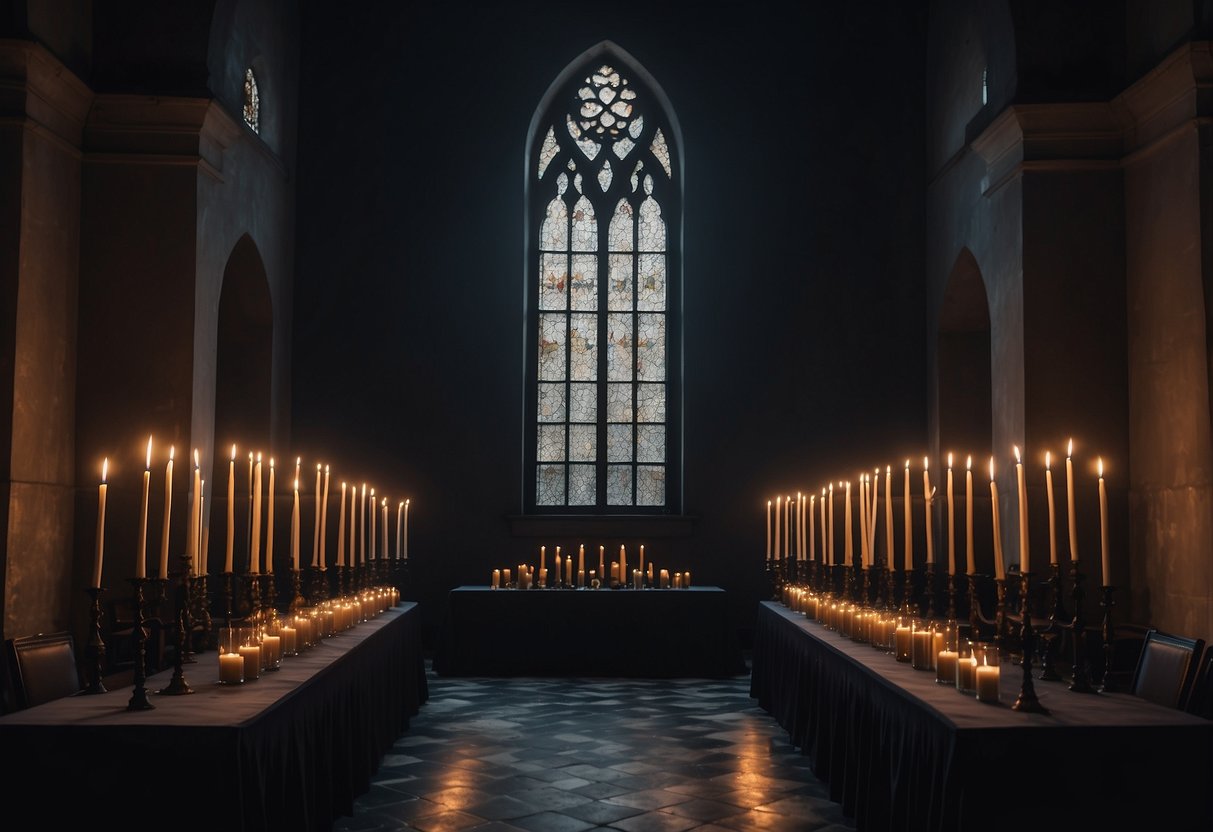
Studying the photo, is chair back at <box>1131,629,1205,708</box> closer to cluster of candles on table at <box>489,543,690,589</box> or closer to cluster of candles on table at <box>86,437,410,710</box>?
cluster of candles on table at <box>86,437,410,710</box>

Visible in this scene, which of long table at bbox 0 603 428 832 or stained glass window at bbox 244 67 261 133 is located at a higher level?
stained glass window at bbox 244 67 261 133

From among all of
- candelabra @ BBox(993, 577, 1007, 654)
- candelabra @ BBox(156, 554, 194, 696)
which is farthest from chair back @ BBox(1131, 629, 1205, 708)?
candelabra @ BBox(156, 554, 194, 696)

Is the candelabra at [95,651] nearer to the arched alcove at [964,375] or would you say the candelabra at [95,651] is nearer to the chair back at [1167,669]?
the chair back at [1167,669]

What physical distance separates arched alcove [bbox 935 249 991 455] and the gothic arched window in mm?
2655

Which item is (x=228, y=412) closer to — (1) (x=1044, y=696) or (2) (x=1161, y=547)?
(2) (x=1161, y=547)

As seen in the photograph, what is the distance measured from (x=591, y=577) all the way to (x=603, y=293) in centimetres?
332

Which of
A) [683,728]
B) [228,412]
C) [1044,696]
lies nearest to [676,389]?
[228,412]

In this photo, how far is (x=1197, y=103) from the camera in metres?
7.42

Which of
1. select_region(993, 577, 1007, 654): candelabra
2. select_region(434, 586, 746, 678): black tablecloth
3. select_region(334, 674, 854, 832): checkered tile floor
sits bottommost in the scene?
select_region(334, 674, 854, 832): checkered tile floor

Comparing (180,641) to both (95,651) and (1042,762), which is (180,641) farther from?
(1042,762)

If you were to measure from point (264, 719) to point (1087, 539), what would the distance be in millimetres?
6401

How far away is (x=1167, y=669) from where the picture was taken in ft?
15.8

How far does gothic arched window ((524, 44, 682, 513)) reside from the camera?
12.5 m

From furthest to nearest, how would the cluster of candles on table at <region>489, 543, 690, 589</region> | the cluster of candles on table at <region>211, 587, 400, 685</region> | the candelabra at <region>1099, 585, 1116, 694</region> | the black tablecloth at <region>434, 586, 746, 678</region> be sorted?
the cluster of candles on table at <region>489, 543, 690, 589</region> < the black tablecloth at <region>434, 586, 746, 678</region> < the cluster of candles on table at <region>211, 587, 400, 685</region> < the candelabra at <region>1099, 585, 1116, 694</region>
